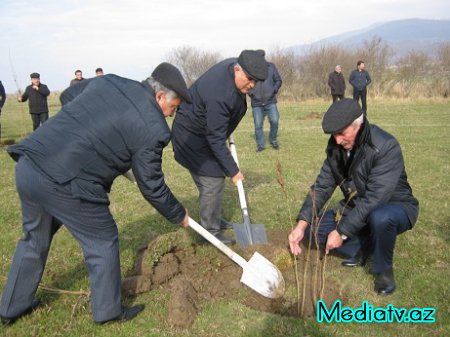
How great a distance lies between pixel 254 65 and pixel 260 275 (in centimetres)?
192

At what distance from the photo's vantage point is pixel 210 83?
13.5 feet

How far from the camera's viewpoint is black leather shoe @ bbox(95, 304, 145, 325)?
322cm

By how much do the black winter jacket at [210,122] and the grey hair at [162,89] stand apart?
4.05ft

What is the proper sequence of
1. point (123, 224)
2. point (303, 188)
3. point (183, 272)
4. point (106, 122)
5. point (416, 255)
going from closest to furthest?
point (106, 122) < point (183, 272) < point (416, 255) < point (123, 224) < point (303, 188)

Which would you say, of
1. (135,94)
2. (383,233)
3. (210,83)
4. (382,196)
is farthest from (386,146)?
(135,94)

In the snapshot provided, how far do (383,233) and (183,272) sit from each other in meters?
1.89

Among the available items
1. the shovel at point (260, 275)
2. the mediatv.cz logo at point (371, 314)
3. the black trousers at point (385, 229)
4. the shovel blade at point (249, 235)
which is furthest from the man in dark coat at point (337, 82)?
the mediatv.cz logo at point (371, 314)

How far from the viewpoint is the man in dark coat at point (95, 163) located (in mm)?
2717

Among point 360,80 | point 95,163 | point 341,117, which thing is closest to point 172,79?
point 95,163

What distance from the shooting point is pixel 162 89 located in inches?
112

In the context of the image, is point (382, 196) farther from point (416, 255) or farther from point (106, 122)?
point (106, 122)

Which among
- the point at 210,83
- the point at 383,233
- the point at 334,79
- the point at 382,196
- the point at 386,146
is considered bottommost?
the point at 334,79

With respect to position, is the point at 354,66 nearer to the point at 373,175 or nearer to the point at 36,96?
the point at 36,96

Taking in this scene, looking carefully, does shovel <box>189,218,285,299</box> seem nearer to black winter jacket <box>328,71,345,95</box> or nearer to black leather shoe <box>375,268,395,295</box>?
black leather shoe <box>375,268,395,295</box>
